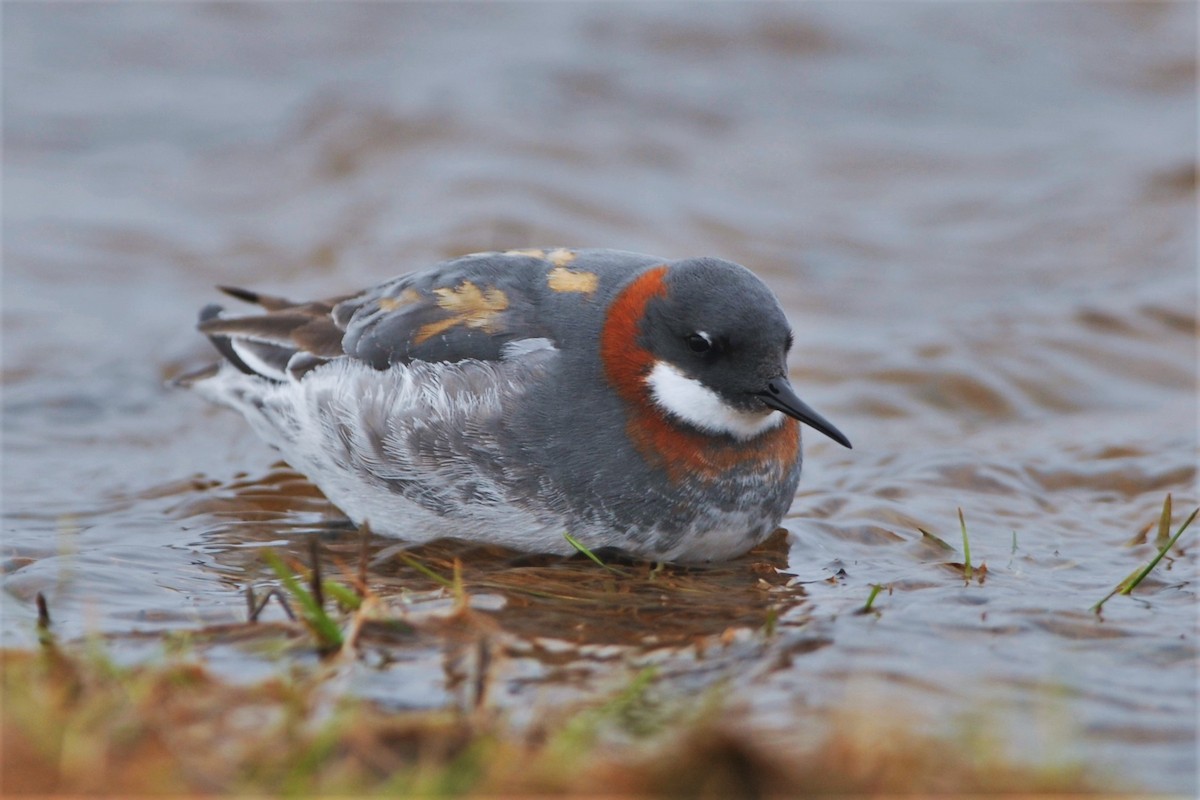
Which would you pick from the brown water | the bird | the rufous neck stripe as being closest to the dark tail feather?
the brown water

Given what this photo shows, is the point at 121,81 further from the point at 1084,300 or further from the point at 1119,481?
the point at 1119,481

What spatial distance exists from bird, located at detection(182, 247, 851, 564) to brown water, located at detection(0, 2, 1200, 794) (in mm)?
291

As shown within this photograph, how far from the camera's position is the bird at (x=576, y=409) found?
5.79m

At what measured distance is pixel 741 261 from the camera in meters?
11.6

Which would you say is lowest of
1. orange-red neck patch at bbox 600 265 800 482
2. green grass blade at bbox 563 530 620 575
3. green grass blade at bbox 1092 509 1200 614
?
green grass blade at bbox 563 530 620 575

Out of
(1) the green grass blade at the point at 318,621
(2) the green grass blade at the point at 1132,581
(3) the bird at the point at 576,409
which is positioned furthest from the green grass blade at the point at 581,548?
(2) the green grass blade at the point at 1132,581

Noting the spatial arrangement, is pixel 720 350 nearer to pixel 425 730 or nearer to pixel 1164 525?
pixel 1164 525

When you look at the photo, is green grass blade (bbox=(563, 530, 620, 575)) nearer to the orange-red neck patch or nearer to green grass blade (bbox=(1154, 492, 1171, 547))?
the orange-red neck patch

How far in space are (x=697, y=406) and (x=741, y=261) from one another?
5.92m

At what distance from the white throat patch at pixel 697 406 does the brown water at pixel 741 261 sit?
65 cm

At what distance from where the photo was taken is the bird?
5.79 meters

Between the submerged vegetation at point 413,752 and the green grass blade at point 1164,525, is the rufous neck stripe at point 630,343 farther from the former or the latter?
the green grass blade at point 1164,525

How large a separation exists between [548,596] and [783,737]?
1.74m

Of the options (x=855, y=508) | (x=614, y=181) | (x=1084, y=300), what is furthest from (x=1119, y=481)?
(x=614, y=181)
